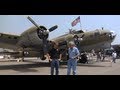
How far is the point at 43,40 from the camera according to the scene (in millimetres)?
18922

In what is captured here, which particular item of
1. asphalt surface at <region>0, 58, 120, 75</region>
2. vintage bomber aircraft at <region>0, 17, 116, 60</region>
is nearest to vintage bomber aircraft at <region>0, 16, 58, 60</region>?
vintage bomber aircraft at <region>0, 17, 116, 60</region>

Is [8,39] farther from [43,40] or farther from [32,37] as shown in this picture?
[43,40]

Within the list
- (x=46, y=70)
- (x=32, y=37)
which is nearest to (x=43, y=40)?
(x=32, y=37)

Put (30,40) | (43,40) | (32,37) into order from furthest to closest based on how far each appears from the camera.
Result: (43,40) → (30,40) → (32,37)

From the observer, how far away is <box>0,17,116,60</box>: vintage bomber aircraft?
18.8 metres

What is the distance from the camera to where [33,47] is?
1984 cm

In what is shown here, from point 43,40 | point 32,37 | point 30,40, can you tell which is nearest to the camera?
point 32,37

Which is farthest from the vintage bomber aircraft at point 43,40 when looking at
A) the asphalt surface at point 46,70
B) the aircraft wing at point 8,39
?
the asphalt surface at point 46,70

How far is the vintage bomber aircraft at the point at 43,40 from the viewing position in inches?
738

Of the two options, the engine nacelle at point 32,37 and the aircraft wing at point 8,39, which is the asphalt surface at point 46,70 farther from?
the aircraft wing at point 8,39
